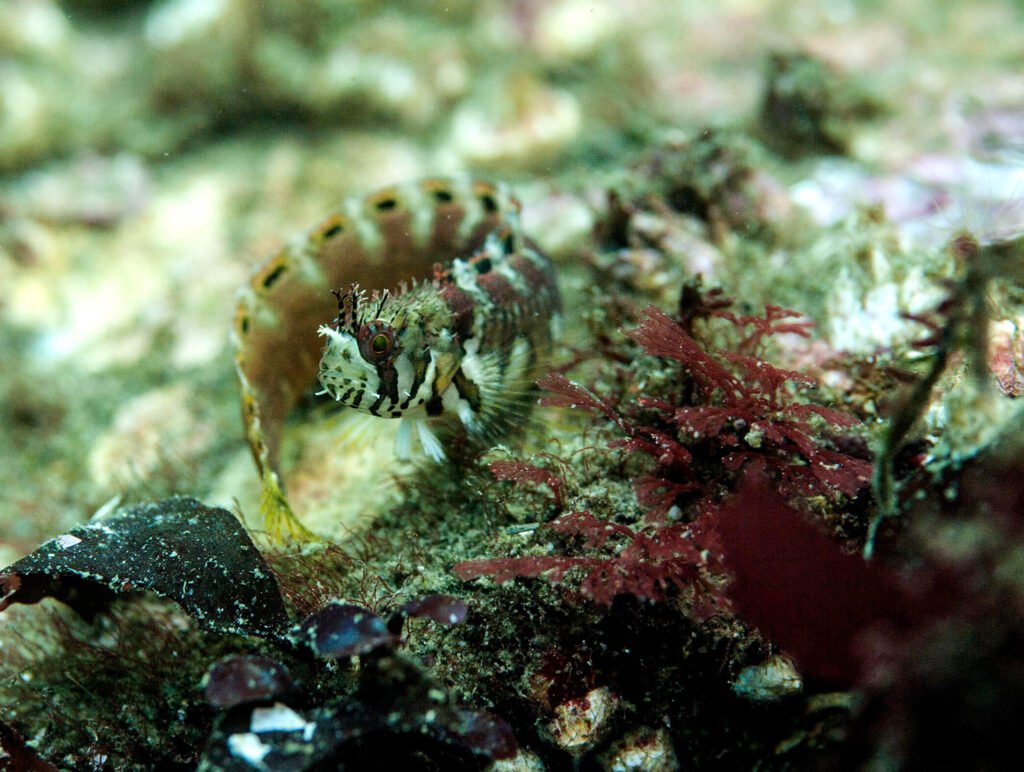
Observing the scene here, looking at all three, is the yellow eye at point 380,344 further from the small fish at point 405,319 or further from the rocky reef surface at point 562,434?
the rocky reef surface at point 562,434

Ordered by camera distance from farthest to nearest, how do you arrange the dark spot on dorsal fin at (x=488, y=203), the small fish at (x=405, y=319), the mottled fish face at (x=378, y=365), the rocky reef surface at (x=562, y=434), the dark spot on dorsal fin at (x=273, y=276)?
the dark spot on dorsal fin at (x=488, y=203)
the dark spot on dorsal fin at (x=273, y=276)
the small fish at (x=405, y=319)
the mottled fish face at (x=378, y=365)
the rocky reef surface at (x=562, y=434)

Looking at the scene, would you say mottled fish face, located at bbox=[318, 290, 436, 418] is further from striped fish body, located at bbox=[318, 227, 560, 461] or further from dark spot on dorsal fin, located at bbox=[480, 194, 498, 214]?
dark spot on dorsal fin, located at bbox=[480, 194, 498, 214]

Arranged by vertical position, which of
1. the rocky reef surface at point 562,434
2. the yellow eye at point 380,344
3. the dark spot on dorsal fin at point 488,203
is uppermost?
the yellow eye at point 380,344

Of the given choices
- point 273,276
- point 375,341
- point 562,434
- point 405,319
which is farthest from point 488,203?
point 375,341

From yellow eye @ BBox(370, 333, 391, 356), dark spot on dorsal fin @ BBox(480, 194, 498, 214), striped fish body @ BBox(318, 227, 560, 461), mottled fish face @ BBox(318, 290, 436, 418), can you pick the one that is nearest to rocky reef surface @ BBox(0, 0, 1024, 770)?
striped fish body @ BBox(318, 227, 560, 461)

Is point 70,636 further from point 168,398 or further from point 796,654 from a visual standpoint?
point 796,654

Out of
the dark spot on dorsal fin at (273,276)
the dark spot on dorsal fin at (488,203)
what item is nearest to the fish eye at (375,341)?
the dark spot on dorsal fin at (273,276)

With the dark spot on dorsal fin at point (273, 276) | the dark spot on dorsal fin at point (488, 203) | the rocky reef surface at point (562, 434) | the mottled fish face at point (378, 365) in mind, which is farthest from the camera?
the dark spot on dorsal fin at point (488, 203)

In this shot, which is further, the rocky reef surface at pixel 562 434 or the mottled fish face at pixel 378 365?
the mottled fish face at pixel 378 365
